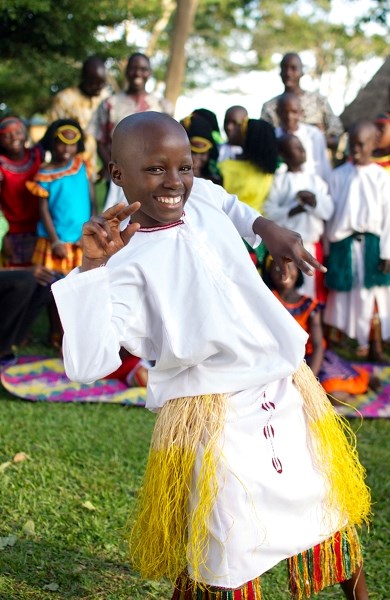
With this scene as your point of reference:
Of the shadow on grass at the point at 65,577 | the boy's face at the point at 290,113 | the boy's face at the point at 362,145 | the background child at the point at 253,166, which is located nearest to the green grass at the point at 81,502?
the shadow on grass at the point at 65,577

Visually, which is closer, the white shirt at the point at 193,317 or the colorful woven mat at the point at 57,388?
the white shirt at the point at 193,317

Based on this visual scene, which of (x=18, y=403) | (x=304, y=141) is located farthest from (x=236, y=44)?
(x=18, y=403)

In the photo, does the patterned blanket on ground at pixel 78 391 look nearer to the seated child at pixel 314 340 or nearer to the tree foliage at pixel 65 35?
the seated child at pixel 314 340

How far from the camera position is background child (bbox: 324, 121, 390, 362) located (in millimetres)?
5914

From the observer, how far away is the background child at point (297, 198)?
230 inches

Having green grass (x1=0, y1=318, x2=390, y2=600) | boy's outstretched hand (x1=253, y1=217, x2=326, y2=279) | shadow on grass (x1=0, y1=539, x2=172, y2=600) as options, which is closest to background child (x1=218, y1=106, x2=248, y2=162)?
green grass (x1=0, y1=318, x2=390, y2=600)

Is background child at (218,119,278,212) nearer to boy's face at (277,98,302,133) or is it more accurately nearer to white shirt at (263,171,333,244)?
white shirt at (263,171,333,244)

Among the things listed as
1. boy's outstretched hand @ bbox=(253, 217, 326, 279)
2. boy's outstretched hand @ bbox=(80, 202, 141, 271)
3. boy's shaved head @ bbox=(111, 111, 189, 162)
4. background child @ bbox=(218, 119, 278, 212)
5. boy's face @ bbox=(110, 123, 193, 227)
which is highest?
boy's shaved head @ bbox=(111, 111, 189, 162)

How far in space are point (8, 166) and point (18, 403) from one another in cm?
222

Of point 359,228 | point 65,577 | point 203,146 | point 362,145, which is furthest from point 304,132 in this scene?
point 65,577

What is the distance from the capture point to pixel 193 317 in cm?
209

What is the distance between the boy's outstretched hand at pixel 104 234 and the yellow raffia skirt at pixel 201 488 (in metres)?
0.55

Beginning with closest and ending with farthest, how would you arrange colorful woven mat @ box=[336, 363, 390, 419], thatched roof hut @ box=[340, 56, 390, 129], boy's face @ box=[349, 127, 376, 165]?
colorful woven mat @ box=[336, 363, 390, 419] < boy's face @ box=[349, 127, 376, 165] < thatched roof hut @ box=[340, 56, 390, 129]

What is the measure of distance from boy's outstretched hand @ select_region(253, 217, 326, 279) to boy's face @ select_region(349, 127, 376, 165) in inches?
147
